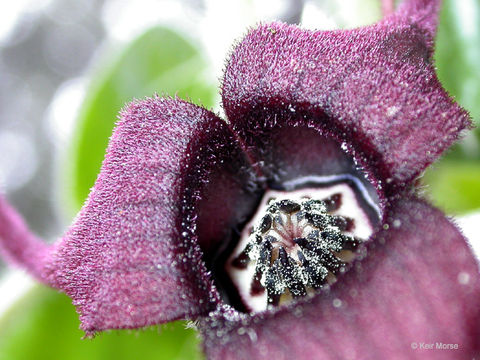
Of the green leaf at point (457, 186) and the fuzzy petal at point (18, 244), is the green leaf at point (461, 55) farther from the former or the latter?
the fuzzy petal at point (18, 244)

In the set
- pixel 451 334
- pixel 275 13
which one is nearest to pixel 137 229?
pixel 451 334

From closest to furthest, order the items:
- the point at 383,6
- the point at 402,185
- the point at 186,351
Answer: the point at 402,185
the point at 383,6
the point at 186,351

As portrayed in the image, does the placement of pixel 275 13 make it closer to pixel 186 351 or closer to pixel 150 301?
pixel 186 351

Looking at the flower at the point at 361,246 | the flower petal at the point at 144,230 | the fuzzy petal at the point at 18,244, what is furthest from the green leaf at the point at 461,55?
the fuzzy petal at the point at 18,244

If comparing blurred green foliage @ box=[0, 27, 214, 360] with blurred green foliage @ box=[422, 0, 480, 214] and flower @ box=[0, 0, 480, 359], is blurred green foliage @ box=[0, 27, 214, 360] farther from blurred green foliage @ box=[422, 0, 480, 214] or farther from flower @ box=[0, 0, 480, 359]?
blurred green foliage @ box=[422, 0, 480, 214]

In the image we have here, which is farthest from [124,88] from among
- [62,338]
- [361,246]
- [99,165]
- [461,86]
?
[361,246]

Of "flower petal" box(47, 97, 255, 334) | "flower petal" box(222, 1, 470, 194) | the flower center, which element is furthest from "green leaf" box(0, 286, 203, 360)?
"flower petal" box(222, 1, 470, 194)
